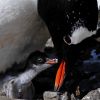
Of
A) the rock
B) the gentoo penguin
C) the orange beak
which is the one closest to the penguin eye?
the gentoo penguin

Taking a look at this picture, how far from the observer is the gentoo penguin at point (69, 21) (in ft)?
8.97

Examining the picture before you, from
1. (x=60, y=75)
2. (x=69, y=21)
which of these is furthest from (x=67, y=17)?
(x=60, y=75)

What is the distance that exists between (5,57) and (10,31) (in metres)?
0.19

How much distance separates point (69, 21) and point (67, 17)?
0.02 meters

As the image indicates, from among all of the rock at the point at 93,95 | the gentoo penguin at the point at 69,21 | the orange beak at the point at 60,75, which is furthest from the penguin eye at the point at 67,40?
the rock at the point at 93,95

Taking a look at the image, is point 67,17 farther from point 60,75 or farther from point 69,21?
point 60,75

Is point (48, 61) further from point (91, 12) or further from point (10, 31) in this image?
point (91, 12)

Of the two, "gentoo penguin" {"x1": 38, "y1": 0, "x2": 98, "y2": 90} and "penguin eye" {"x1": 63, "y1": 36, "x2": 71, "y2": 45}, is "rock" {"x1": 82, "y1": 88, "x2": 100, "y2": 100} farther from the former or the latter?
"penguin eye" {"x1": 63, "y1": 36, "x2": 71, "y2": 45}

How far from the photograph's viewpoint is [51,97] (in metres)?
3.09

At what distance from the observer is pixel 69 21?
2.75 m

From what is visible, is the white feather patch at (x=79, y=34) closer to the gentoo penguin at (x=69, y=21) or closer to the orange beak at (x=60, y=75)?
the gentoo penguin at (x=69, y=21)

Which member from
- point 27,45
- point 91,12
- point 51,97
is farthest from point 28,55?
point 91,12

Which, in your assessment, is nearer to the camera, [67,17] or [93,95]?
[67,17]

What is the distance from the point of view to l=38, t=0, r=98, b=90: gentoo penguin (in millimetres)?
2734
